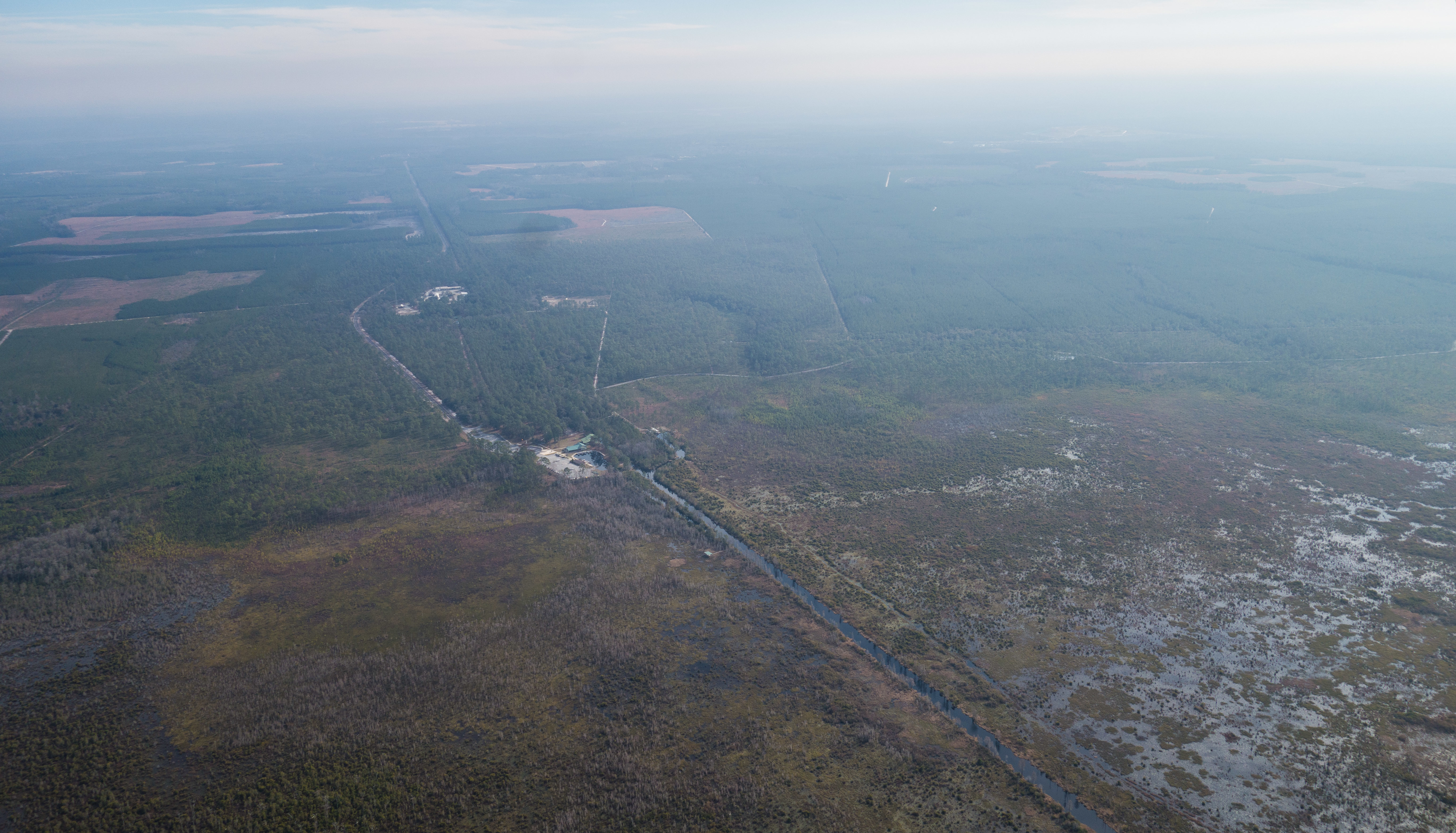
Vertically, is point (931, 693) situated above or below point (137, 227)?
below

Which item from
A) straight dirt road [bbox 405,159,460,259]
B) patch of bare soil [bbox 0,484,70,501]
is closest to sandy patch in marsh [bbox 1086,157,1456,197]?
straight dirt road [bbox 405,159,460,259]

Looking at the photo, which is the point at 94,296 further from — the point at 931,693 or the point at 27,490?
the point at 931,693

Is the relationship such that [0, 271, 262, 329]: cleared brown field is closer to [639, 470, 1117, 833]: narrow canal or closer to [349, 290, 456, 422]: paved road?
[349, 290, 456, 422]: paved road

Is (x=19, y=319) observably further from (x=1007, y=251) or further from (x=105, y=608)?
(x=1007, y=251)

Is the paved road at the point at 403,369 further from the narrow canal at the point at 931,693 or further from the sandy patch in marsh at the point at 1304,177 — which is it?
the sandy patch in marsh at the point at 1304,177

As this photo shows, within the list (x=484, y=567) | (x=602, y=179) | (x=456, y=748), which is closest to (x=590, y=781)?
(x=456, y=748)

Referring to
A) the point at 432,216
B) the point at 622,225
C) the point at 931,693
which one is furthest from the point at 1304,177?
the point at 432,216
